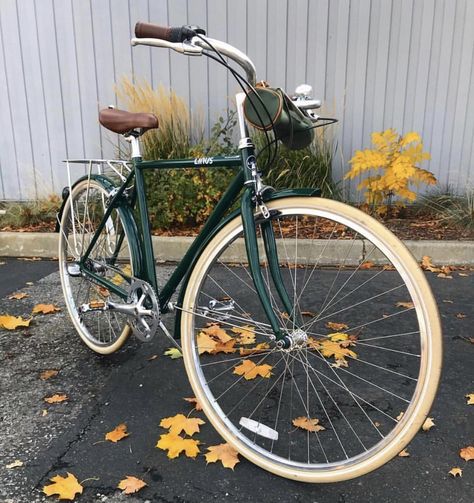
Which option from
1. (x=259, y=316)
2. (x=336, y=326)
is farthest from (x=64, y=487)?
(x=336, y=326)

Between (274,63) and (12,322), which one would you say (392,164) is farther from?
(12,322)

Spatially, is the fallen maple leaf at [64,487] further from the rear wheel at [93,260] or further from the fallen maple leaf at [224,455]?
the rear wheel at [93,260]

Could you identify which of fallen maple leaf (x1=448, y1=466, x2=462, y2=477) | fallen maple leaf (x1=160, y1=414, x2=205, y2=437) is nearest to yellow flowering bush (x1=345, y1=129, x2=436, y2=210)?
fallen maple leaf (x1=448, y1=466, x2=462, y2=477)

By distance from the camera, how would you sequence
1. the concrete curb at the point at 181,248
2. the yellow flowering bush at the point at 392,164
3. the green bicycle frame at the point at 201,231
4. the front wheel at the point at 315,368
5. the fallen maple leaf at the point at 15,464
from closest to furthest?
the front wheel at the point at 315,368 < the green bicycle frame at the point at 201,231 < the fallen maple leaf at the point at 15,464 < the concrete curb at the point at 181,248 < the yellow flowering bush at the point at 392,164

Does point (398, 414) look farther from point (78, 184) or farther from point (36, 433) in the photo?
point (78, 184)

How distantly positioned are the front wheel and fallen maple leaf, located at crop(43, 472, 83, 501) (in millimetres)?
544

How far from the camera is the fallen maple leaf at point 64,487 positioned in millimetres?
1773

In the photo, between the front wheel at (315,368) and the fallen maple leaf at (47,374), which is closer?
the front wheel at (315,368)

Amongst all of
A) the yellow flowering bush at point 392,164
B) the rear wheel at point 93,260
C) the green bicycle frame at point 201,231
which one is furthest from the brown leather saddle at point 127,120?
the yellow flowering bush at point 392,164

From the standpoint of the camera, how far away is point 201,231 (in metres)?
2.04

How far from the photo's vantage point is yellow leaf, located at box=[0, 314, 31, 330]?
3.12 meters

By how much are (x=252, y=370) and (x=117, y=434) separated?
0.77 m

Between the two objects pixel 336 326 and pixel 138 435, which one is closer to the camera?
pixel 138 435

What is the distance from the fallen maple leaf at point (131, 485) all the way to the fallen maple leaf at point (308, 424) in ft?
2.30
